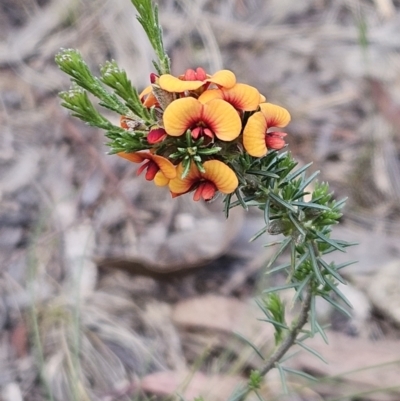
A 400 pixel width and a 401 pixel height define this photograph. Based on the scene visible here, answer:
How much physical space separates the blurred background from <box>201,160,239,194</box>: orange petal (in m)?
0.80

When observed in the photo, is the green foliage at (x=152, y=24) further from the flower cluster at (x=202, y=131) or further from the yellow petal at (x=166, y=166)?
the yellow petal at (x=166, y=166)

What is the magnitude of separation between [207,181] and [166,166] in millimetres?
91

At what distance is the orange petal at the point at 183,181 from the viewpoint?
3.56ft

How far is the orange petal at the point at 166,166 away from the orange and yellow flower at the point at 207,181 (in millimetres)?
21

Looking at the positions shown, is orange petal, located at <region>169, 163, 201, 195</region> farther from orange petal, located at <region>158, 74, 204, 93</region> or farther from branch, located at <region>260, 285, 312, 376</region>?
branch, located at <region>260, 285, 312, 376</region>

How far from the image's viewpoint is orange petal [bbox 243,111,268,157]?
104 cm

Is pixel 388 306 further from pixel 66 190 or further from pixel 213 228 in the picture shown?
pixel 66 190

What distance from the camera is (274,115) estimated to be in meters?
1.12

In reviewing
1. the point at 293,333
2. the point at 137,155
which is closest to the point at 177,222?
the point at 293,333

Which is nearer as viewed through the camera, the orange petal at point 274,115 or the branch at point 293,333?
the orange petal at point 274,115

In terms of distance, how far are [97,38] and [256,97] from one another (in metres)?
3.32

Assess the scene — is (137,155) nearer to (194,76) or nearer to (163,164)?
(163,164)

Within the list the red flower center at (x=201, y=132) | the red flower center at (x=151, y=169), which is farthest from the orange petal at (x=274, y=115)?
the red flower center at (x=151, y=169)

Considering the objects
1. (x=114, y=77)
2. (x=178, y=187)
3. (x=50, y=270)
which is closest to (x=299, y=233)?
(x=178, y=187)
